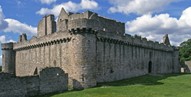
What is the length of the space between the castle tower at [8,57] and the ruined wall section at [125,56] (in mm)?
18646

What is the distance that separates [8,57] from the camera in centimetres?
4928

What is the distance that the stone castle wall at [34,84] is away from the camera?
2620cm

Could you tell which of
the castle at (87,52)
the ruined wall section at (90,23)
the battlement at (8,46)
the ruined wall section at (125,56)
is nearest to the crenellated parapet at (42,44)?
the castle at (87,52)

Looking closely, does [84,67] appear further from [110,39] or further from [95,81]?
[110,39]

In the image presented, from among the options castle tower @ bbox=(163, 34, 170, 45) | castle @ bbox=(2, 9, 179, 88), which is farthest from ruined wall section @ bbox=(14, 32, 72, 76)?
castle tower @ bbox=(163, 34, 170, 45)

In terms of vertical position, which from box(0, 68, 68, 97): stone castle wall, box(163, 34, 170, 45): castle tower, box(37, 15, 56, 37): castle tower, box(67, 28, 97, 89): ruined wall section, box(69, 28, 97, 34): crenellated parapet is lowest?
box(0, 68, 68, 97): stone castle wall

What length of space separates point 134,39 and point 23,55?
16.1m

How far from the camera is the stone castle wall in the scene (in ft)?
86.0

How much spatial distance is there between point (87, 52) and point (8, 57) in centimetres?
2181

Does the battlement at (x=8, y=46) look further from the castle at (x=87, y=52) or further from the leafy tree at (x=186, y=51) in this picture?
the leafy tree at (x=186, y=51)

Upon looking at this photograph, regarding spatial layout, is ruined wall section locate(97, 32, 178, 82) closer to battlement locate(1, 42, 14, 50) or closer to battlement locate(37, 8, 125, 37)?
battlement locate(37, 8, 125, 37)

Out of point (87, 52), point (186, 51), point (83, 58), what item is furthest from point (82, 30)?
point (186, 51)

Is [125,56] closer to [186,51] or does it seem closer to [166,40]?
[166,40]

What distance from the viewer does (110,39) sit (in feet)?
121
